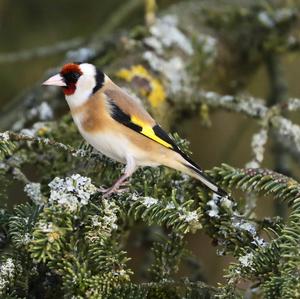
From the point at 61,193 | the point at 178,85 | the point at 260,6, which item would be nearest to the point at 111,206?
the point at 61,193

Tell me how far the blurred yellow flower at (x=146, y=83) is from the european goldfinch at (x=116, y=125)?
482 millimetres

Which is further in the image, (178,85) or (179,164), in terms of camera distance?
(178,85)

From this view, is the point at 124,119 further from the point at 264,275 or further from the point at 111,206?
the point at 264,275

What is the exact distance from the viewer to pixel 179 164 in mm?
2285

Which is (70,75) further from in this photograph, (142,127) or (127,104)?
(142,127)

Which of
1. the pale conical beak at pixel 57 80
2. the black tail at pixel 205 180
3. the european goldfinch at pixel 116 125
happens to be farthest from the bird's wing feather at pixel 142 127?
the pale conical beak at pixel 57 80

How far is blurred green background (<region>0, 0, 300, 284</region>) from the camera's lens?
4.62 meters

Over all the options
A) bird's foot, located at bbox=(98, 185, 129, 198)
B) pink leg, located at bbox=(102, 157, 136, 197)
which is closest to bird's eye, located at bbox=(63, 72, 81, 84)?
pink leg, located at bbox=(102, 157, 136, 197)

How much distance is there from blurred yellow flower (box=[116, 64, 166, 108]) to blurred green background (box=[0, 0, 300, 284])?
136cm

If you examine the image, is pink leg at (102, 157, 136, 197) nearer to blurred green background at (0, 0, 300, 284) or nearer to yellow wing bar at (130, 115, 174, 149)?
yellow wing bar at (130, 115, 174, 149)

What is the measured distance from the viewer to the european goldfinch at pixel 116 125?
233cm

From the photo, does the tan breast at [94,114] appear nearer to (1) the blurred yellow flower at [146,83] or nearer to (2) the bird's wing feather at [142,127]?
(2) the bird's wing feather at [142,127]

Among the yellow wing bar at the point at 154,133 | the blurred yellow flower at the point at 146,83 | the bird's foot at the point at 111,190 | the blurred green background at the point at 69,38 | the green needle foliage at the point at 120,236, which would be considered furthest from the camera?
the blurred green background at the point at 69,38

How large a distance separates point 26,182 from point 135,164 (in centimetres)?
38
